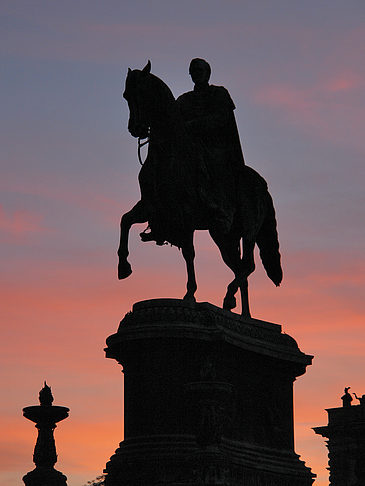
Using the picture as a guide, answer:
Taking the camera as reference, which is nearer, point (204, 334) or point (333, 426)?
point (204, 334)

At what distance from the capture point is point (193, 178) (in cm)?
3572

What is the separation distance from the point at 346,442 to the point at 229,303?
28549 millimetres

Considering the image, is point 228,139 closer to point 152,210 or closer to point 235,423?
point 152,210

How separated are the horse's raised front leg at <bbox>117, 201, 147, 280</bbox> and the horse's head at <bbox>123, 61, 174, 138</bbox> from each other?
162cm

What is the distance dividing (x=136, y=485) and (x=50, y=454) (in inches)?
167

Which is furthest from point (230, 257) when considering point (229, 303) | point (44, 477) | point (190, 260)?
point (44, 477)

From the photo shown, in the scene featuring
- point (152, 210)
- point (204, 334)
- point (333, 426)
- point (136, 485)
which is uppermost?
point (333, 426)

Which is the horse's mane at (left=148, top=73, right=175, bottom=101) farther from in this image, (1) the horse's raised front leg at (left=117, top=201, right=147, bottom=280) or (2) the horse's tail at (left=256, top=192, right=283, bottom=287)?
(2) the horse's tail at (left=256, top=192, right=283, bottom=287)

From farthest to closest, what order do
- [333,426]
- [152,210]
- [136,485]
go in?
[333,426] < [152,210] < [136,485]

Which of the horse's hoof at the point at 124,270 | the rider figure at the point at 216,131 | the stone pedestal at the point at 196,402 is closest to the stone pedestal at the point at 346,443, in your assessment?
the stone pedestal at the point at 196,402

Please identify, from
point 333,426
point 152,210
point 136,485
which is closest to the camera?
point 136,485

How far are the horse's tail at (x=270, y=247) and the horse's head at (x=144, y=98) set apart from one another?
4.48 m

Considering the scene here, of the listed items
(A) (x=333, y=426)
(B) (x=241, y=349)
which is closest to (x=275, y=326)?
(B) (x=241, y=349)

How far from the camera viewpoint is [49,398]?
123ft
